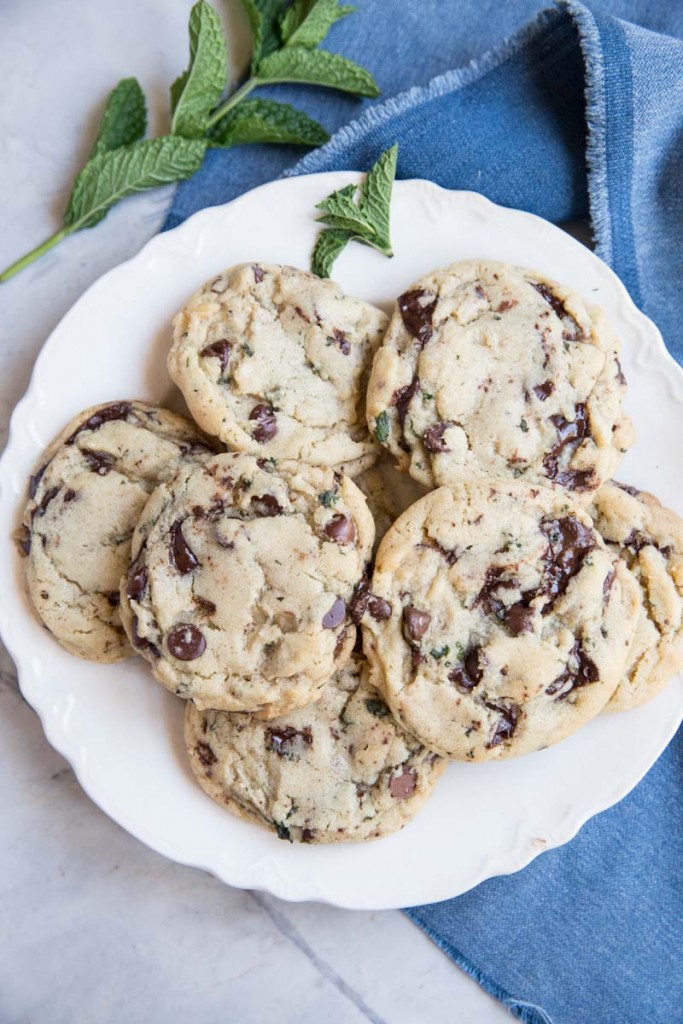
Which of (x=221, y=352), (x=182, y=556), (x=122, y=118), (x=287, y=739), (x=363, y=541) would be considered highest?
(x=122, y=118)

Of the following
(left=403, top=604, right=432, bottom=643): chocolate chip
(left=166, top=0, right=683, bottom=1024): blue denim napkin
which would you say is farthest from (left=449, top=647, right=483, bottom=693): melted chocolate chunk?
(left=166, top=0, right=683, bottom=1024): blue denim napkin

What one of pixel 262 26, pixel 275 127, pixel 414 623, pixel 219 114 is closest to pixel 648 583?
pixel 414 623

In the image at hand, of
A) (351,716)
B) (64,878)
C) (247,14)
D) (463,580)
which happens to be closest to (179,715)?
(351,716)

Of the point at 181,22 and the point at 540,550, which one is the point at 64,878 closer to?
the point at 540,550

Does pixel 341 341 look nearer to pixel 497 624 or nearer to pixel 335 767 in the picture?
pixel 497 624

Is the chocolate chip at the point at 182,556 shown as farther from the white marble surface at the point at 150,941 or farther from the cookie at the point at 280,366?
the white marble surface at the point at 150,941

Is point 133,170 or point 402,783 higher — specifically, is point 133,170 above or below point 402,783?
above
